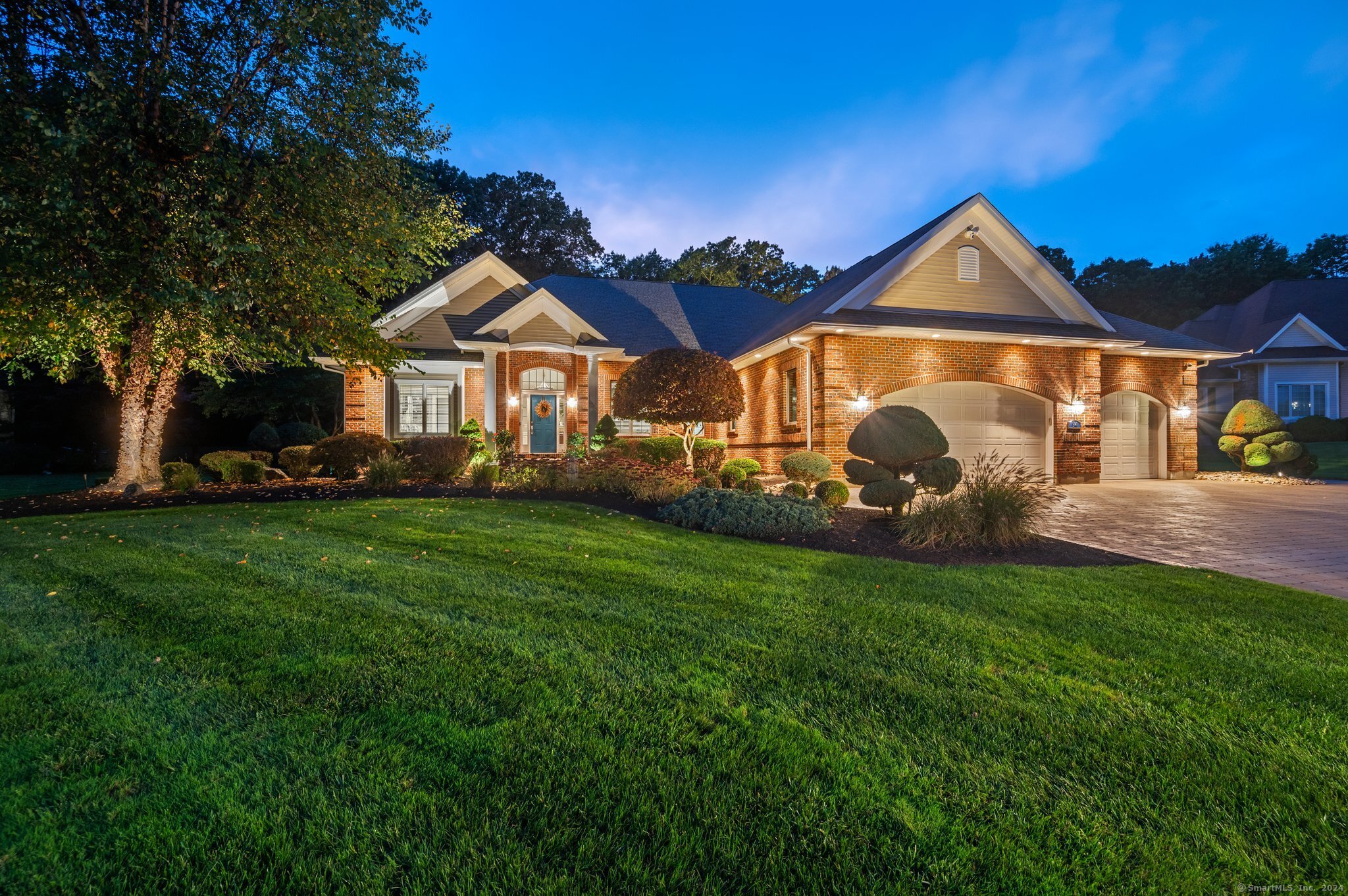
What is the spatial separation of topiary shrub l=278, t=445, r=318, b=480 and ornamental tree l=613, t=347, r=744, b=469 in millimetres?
7046

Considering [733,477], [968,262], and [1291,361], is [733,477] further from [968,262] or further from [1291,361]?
[1291,361]

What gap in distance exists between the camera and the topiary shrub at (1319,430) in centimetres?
2159

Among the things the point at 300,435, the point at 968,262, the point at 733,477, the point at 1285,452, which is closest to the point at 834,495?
the point at 733,477

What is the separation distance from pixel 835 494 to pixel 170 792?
8.34 meters

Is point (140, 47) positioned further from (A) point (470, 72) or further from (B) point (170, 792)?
(A) point (470, 72)

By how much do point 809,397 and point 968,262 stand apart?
17.4ft

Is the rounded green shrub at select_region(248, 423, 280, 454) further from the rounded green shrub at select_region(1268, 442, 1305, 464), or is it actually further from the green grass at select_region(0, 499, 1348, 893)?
the rounded green shrub at select_region(1268, 442, 1305, 464)

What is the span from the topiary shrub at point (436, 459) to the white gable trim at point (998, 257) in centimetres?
852

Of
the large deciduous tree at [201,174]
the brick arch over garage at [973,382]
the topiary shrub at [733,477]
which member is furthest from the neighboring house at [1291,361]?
the large deciduous tree at [201,174]

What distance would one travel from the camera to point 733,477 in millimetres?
11227

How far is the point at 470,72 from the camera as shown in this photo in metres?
30.0

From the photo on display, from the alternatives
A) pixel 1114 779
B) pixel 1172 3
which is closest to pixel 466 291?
pixel 1114 779

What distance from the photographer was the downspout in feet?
45.2

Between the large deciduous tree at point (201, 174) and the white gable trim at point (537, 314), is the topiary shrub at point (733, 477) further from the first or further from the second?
the white gable trim at point (537, 314)
